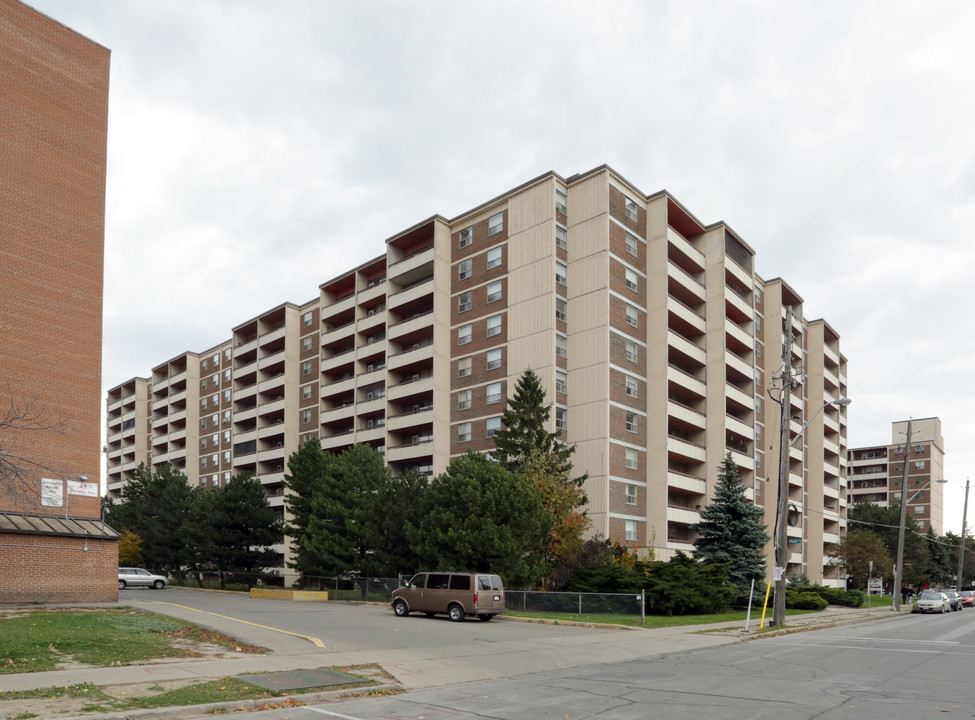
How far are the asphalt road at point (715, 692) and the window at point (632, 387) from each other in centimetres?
3056

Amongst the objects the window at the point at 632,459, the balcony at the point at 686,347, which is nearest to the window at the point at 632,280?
the balcony at the point at 686,347

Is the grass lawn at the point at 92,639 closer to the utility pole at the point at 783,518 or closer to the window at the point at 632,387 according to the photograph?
the utility pole at the point at 783,518

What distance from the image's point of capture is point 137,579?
175 feet

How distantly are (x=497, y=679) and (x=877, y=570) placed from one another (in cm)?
6617

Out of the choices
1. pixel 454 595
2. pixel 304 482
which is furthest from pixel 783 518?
pixel 304 482

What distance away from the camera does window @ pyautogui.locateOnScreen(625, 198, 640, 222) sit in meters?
53.8

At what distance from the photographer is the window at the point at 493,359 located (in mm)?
54125

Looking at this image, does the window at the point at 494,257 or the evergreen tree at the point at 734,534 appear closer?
the evergreen tree at the point at 734,534

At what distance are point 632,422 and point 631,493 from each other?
447 cm

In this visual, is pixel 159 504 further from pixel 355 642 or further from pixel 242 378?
pixel 355 642

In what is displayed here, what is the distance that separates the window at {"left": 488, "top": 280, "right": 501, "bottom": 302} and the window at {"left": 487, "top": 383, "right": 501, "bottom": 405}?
19.5 ft

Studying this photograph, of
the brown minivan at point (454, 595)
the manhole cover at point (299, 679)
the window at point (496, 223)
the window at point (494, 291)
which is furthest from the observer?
the window at point (496, 223)

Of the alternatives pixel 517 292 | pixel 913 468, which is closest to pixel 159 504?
pixel 517 292

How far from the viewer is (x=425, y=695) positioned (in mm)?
13977
